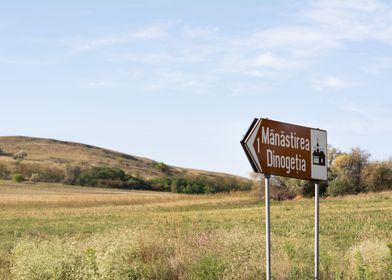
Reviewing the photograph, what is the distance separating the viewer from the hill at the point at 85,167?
111500mm

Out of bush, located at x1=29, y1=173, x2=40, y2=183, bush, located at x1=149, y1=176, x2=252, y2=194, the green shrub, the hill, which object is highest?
the hill

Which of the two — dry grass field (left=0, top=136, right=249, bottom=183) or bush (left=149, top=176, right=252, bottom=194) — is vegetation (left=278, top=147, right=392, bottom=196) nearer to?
bush (left=149, top=176, right=252, bottom=194)

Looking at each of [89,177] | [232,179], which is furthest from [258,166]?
[232,179]

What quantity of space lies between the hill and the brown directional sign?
331 feet

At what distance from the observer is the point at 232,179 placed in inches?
5477

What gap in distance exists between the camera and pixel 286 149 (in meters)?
9.62

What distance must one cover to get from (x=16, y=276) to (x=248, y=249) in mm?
4231

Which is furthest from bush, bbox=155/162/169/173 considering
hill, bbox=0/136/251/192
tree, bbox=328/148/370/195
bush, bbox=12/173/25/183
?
tree, bbox=328/148/370/195

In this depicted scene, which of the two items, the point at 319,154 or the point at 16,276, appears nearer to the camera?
the point at 319,154

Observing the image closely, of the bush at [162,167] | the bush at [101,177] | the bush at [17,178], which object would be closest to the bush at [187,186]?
the bush at [101,177]

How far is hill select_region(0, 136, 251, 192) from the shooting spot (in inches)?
4390

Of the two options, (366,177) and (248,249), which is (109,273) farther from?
(366,177)

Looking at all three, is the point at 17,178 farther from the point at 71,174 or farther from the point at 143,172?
the point at 143,172

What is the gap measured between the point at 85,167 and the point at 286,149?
11255cm
